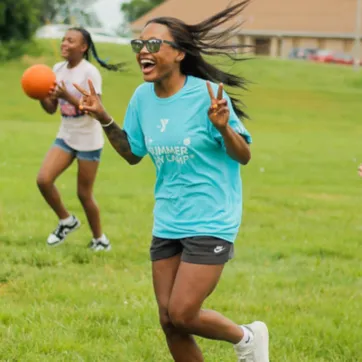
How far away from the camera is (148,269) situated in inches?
306

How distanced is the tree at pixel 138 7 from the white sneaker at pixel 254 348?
9587 centimetres

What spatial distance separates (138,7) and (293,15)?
115 ft

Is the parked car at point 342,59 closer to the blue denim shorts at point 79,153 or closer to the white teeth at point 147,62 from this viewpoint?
the blue denim shorts at point 79,153

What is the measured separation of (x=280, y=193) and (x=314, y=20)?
58932 millimetres

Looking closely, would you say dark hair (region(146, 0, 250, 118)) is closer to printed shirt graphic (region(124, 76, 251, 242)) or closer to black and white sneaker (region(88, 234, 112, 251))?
printed shirt graphic (region(124, 76, 251, 242))

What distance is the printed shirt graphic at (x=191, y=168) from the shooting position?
4629 mm

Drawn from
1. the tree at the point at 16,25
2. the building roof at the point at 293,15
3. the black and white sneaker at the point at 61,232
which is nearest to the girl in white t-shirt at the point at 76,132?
the black and white sneaker at the point at 61,232

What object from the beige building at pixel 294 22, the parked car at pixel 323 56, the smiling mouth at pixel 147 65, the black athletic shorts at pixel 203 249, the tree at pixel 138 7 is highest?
the smiling mouth at pixel 147 65

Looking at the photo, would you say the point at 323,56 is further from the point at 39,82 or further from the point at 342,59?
the point at 39,82

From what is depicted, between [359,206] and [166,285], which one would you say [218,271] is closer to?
[166,285]

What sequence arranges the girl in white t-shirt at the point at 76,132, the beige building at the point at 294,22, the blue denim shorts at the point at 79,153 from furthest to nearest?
1. the beige building at the point at 294,22
2. the blue denim shorts at the point at 79,153
3. the girl in white t-shirt at the point at 76,132

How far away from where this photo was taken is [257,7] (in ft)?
234

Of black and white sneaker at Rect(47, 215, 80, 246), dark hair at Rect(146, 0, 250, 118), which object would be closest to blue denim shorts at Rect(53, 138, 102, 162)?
A: black and white sneaker at Rect(47, 215, 80, 246)

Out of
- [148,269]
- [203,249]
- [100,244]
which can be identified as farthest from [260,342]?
[100,244]
